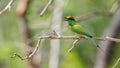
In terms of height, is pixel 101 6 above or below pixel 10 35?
above

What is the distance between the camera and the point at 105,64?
6.61 m

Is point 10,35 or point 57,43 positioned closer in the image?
point 57,43

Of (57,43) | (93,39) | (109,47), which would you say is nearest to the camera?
(93,39)

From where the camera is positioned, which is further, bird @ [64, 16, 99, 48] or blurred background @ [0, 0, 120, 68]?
blurred background @ [0, 0, 120, 68]

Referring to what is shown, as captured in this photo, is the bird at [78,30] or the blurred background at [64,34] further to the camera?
the blurred background at [64,34]

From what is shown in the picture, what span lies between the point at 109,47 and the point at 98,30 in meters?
2.76

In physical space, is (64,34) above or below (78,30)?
below

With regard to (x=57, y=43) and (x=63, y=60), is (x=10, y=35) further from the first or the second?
(x=57, y=43)

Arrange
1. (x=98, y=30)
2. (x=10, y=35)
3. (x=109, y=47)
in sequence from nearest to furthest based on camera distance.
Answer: (x=109, y=47)
(x=98, y=30)
(x=10, y=35)

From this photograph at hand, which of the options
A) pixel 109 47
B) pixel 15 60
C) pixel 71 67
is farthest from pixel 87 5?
pixel 109 47

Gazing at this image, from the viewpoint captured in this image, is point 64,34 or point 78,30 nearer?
point 78,30

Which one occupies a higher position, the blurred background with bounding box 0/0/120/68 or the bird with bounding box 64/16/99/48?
the bird with bounding box 64/16/99/48

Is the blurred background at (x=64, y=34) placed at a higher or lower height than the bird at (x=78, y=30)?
lower

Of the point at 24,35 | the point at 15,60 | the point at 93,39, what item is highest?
the point at 93,39
